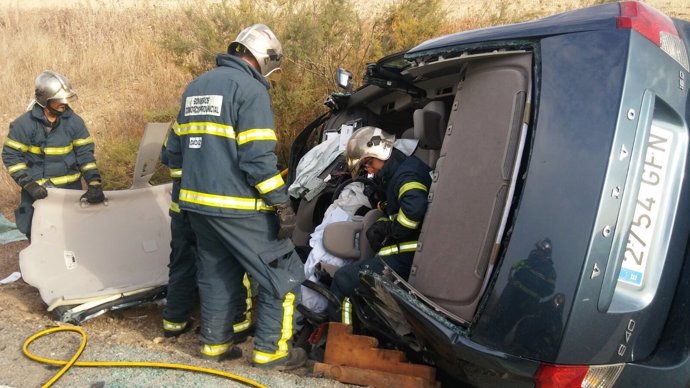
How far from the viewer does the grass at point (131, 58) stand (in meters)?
6.91

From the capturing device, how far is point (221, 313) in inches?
123

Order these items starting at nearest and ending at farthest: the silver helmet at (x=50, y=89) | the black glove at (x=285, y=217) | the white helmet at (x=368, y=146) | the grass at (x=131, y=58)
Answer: the black glove at (x=285, y=217) → the white helmet at (x=368, y=146) → the silver helmet at (x=50, y=89) → the grass at (x=131, y=58)

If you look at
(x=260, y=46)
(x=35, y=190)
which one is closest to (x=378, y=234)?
(x=260, y=46)

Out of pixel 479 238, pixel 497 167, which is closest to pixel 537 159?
pixel 497 167

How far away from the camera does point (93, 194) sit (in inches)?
168

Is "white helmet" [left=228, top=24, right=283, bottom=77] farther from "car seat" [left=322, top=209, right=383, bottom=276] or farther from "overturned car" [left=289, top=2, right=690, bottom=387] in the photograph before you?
"overturned car" [left=289, top=2, right=690, bottom=387]

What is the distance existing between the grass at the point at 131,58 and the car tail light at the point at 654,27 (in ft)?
15.9

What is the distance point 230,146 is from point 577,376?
1969 millimetres

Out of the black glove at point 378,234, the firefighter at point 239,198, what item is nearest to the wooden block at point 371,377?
the firefighter at point 239,198

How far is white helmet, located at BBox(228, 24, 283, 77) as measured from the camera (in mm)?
3043

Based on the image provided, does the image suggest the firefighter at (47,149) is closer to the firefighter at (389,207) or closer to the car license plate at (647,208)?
the firefighter at (389,207)

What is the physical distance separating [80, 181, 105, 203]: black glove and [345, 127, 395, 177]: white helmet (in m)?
2.26

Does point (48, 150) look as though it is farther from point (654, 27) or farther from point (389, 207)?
point (654, 27)

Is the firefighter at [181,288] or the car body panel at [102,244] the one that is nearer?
the firefighter at [181,288]
